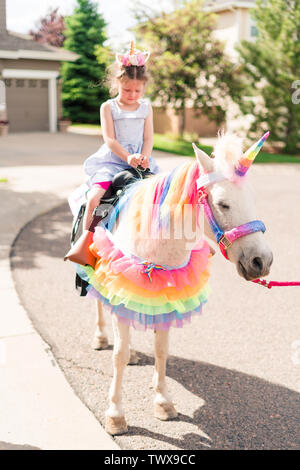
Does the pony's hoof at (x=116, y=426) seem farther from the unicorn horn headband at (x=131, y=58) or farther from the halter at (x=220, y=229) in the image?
the unicorn horn headband at (x=131, y=58)

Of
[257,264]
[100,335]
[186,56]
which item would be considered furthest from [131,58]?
[186,56]

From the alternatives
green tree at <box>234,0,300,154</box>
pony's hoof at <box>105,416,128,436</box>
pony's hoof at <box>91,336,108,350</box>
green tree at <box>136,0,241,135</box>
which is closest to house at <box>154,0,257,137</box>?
green tree at <box>136,0,241,135</box>

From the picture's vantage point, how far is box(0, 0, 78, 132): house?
80.7 feet

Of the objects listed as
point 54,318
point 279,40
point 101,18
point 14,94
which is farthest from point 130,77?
point 101,18

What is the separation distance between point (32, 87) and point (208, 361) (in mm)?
24815

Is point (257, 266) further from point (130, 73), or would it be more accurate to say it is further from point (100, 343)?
point (100, 343)

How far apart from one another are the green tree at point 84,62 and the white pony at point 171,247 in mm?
27616

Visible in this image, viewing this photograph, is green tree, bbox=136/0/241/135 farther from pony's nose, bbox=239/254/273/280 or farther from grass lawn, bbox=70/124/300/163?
pony's nose, bbox=239/254/273/280

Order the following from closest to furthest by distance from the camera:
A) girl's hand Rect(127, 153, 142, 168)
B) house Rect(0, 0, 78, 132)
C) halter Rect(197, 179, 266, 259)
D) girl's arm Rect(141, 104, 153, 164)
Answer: halter Rect(197, 179, 266, 259) → girl's hand Rect(127, 153, 142, 168) → girl's arm Rect(141, 104, 153, 164) → house Rect(0, 0, 78, 132)

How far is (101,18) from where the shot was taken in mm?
30156

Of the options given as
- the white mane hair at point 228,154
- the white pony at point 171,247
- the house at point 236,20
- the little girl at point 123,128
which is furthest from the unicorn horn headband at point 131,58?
the house at point 236,20

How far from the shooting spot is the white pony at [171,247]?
8.36 feet

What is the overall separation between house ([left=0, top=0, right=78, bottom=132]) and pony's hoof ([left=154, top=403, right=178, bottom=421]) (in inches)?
917

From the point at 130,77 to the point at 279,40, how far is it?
17.8 meters
